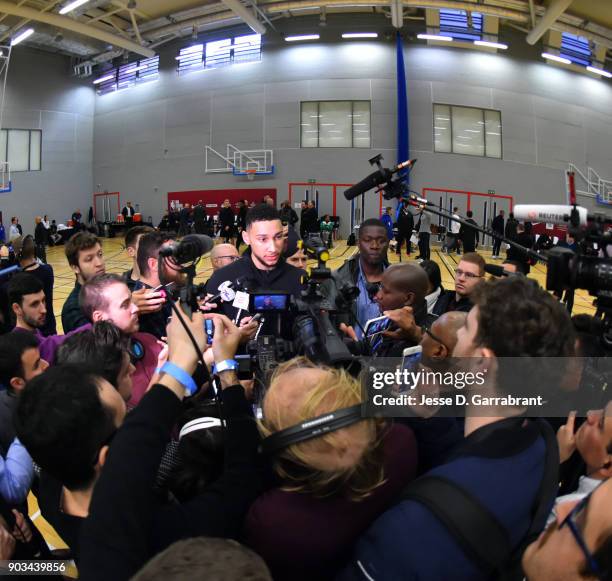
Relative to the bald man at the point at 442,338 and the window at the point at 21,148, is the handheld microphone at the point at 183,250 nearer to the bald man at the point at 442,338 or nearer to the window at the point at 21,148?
the bald man at the point at 442,338

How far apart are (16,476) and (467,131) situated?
1774 centimetres

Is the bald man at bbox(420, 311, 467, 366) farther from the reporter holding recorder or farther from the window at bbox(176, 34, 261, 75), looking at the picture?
the window at bbox(176, 34, 261, 75)

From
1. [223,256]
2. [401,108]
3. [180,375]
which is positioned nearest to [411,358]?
[180,375]

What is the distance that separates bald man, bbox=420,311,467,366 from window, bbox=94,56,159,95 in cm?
2001

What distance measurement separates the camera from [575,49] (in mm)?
16594

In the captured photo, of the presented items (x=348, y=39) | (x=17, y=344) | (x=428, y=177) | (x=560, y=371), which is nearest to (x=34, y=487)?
(x=17, y=344)

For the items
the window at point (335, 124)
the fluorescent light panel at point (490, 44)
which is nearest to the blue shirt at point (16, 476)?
the window at point (335, 124)

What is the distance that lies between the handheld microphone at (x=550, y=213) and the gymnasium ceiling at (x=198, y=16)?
46.7ft

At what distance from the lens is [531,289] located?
3.78 ft

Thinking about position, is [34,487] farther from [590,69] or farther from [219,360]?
[590,69]

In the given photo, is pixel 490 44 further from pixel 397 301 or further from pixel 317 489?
pixel 317 489

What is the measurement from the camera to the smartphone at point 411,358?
1.59 metres

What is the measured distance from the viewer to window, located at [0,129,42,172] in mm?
18250

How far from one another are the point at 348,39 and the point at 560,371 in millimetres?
17693
